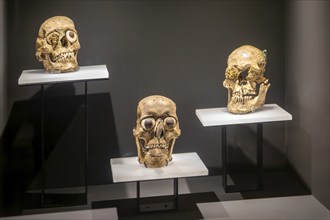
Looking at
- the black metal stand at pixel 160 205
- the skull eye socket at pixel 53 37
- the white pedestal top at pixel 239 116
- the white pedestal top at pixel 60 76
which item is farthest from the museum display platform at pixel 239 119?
the skull eye socket at pixel 53 37

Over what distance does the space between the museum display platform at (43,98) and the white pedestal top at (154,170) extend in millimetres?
308

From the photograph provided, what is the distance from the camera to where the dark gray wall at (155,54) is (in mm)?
5012

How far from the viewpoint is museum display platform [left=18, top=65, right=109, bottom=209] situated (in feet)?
15.0

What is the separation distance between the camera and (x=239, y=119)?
15.5 feet

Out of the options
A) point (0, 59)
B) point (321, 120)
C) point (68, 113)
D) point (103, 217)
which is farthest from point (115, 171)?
point (321, 120)

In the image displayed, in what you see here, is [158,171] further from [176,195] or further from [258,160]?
[258,160]

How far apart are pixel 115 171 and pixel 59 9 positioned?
1.20 meters

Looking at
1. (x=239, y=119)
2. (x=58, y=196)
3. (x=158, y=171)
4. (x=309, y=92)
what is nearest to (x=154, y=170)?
(x=158, y=171)

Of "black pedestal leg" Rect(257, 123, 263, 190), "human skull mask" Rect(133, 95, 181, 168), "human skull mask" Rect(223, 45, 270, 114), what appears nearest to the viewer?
"human skull mask" Rect(133, 95, 181, 168)

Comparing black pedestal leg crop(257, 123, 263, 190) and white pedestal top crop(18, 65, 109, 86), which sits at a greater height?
white pedestal top crop(18, 65, 109, 86)

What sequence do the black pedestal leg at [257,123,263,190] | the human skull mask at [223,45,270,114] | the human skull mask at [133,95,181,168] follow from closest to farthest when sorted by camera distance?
the human skull mask at [133,95,181,168], the human skull mask at [223,45,270,114], the black pedestal leg at [257,123,263,190]

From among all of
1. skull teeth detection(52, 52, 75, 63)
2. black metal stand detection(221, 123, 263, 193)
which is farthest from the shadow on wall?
black metal stand detection(221, 123, 263, 193)

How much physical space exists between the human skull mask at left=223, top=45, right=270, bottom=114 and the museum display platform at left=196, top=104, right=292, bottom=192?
0.07 meters

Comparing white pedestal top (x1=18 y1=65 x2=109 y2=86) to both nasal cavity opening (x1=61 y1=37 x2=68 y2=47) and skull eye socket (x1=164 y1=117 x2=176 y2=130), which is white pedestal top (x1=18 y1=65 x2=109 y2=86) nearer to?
nasal cavity opening (x1=61 y1=37 x2=68 y2=47)
